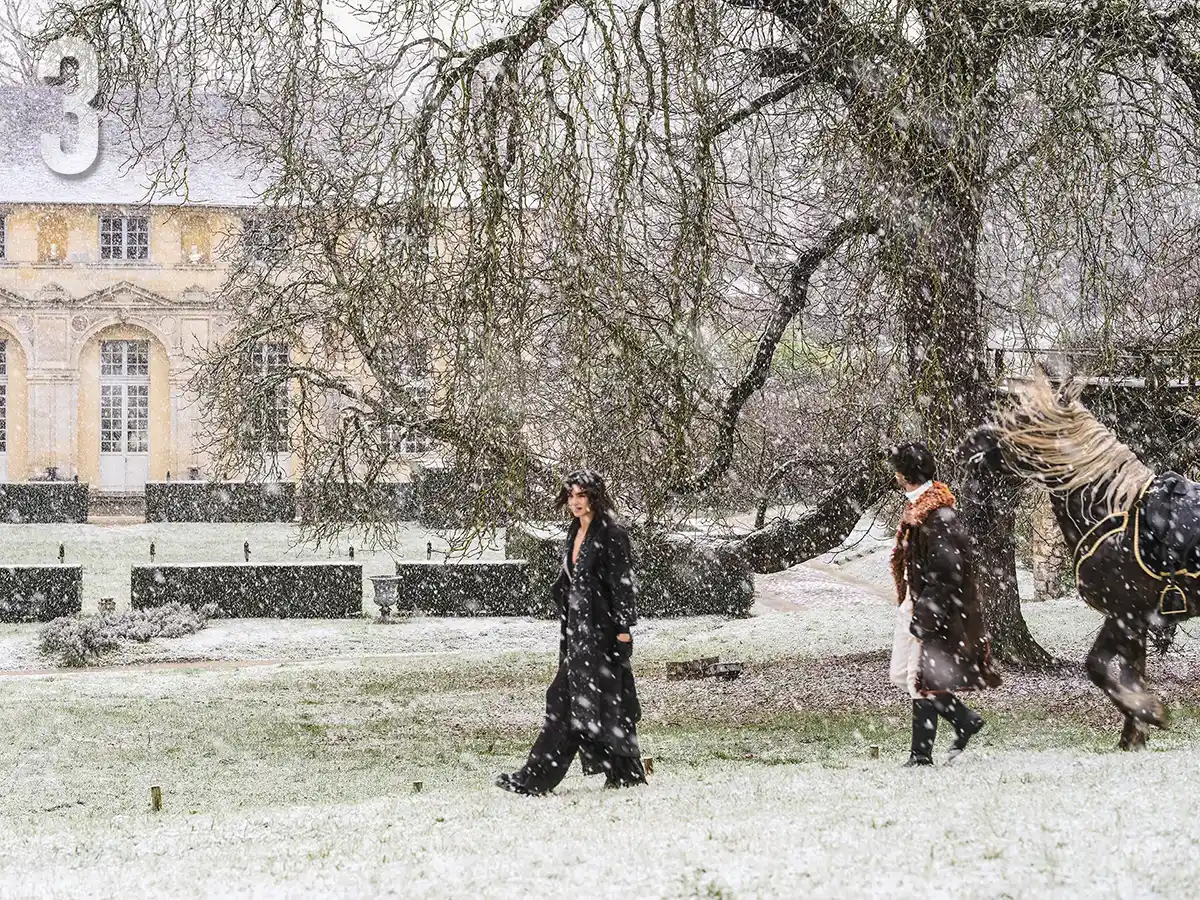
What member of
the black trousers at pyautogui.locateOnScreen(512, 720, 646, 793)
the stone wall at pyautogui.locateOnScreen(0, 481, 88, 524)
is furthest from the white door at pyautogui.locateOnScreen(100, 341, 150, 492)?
the black trousers at pyautogui.locateOnScreen(512, 720, 646, 793)

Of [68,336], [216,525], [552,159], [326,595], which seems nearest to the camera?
[552,159]

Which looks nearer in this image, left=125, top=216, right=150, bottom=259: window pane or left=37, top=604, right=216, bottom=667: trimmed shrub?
left=37, top=604, right=216, bottom=667: trimmed shrub

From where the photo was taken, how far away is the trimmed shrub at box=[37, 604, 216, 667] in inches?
592

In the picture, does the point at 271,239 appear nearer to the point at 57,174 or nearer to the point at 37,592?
the point at 37,592

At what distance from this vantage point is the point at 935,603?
6.55 metres

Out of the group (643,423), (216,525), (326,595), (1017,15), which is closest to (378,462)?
(643,423)

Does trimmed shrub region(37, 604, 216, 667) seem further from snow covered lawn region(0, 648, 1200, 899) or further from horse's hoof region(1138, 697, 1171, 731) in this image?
horse's hoof region(1138, 697, 1171, 731)

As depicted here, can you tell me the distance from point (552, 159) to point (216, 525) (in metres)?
23.0

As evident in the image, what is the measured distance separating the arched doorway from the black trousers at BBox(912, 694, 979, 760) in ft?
107

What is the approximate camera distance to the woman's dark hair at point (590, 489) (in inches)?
256

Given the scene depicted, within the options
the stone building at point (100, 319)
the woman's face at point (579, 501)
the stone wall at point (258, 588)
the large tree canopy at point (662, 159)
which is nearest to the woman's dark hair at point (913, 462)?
the woman's face at point (579, 501)

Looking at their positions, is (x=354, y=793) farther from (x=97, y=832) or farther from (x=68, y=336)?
(x=68, y=336)

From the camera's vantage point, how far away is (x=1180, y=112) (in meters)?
9.05

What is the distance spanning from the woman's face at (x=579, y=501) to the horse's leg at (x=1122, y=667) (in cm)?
257
